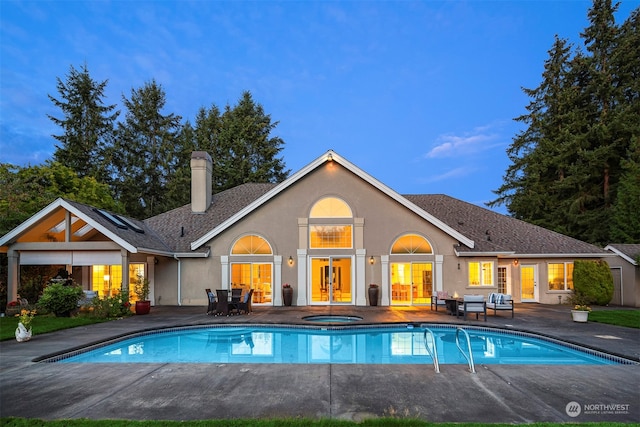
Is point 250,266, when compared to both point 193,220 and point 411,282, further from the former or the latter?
point 411,282

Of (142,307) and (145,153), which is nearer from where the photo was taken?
(142,307)

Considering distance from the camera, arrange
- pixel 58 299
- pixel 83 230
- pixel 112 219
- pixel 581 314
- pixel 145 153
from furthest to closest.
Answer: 1. pixel 145 153
2. pixel 83 230
3. pixel 112 219
4. pixel 58 299
5. pixel 581 314

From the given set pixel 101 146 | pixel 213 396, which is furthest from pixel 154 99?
pixel 213 396

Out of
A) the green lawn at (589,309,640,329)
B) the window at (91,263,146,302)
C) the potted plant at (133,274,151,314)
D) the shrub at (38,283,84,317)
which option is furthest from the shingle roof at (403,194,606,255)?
the shrub at (38,283,84,317)

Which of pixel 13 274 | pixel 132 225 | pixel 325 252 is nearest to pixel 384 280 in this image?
pixel 325 252

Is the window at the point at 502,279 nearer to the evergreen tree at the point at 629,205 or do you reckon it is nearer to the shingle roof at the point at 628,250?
the shingle roof at the point at 628,250

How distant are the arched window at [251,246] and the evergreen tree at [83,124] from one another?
24.2m

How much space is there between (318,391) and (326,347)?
405cm

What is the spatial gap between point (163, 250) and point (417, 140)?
99.7 meters

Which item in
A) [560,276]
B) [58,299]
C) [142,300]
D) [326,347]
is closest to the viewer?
[326,347]

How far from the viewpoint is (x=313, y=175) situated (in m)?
17.9

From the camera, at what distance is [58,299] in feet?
44.4

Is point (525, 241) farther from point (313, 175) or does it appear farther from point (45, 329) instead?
point (45, 329)

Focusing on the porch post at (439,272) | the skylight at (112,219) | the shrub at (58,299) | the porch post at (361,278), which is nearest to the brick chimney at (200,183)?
the skylight at (112,219)
